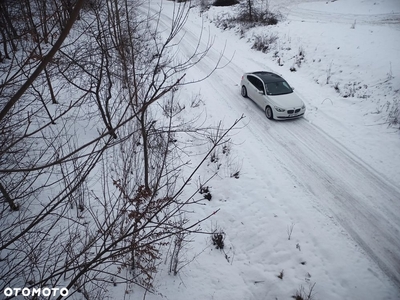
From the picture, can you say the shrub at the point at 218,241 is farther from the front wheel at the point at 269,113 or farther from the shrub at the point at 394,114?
the shrub at the point at 394,114

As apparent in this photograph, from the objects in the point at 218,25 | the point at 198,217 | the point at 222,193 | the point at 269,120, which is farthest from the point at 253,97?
the point at 218,25

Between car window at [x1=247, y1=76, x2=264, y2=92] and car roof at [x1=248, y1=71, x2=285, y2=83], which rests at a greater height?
car roof at [x1=248, y1=71, x2=285, y2=83]

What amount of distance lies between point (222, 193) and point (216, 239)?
184cm

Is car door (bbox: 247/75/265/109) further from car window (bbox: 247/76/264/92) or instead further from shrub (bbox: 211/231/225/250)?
shrub (bbox: 211/231/225/250)

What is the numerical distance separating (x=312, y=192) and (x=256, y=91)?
5.74 m

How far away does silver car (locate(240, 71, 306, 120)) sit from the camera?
32.6 feet

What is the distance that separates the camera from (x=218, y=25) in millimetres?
26297

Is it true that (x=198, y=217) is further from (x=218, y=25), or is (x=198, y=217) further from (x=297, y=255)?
(x=218, y=25)

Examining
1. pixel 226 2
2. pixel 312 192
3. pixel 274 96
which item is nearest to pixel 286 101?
pixel 274 96

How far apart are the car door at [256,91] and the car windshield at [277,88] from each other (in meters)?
0.32

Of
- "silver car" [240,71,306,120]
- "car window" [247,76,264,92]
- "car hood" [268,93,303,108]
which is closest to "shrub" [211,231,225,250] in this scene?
"silver car" [240,71,306,120]

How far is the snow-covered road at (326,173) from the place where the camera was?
19.5 feet

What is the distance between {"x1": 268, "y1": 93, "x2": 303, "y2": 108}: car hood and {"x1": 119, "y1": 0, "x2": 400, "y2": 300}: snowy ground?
2.70 feet

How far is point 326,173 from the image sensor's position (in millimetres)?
7691
